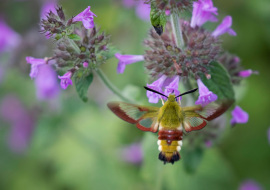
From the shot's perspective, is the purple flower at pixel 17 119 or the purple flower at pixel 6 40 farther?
the purple flower at pixel 17 119

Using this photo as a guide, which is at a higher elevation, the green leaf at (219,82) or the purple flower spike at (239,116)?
the green leaf at (219,82)

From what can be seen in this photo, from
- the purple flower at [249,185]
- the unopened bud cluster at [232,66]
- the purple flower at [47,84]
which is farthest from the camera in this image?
the purple flower at [249,185]

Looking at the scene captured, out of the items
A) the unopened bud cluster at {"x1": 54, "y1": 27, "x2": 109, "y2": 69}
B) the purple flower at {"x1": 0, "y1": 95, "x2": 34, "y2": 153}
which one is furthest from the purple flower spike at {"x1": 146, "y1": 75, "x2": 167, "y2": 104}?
the purple flower at {"x1": 0, "y1": 95, "x2": 34, "y2": 153}

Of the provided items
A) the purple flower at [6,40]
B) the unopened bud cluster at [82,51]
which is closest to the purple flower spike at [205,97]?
the unopened bud cluster at [82,51]

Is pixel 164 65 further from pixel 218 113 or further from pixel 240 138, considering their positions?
pixel 240 138

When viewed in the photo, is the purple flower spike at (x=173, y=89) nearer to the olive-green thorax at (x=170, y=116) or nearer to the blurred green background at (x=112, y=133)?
the olive-green thorax at (x=170, y=116)

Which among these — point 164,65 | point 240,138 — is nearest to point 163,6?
point 164,65

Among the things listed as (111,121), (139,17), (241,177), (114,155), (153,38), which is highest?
(139,17)

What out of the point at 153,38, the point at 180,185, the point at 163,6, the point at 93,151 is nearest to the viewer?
the point at 163,6
